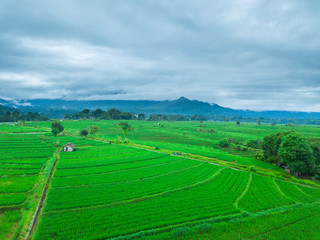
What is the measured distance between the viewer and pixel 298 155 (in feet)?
122

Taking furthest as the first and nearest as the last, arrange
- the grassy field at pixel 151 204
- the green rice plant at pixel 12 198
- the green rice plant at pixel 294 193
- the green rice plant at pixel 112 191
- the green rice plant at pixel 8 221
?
the green rice plant at pixel 294 193
the green rice plant at pixel 112 191
the green rice plant at pixel 12 198
the grassy field at pixel 151 204
the green rice plant at pixel 8 221

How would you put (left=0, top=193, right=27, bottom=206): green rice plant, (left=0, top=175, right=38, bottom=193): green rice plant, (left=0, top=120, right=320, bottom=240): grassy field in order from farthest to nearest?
(left=0, top=175, right=38, bottom=193): green rice plant
(left=0, top=193, right=27, bottom=206): green rice plant
(left=0, top=120, right=320, bottom=240): grassy field

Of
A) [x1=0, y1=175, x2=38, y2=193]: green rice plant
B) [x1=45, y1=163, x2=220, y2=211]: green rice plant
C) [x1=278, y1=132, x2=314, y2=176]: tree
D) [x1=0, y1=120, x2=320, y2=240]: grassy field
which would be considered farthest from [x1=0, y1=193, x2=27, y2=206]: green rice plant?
[x1=278, y1=132, x2=314, y2=176]: tree

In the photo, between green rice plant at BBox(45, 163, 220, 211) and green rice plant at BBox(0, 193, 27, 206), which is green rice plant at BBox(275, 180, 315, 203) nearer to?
green rice plant at BBox(45, 163, 220, 211)

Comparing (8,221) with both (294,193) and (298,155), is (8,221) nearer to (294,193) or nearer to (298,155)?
(294,193)

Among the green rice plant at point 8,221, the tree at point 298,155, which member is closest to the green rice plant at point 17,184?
the green rice plant at point 8,221

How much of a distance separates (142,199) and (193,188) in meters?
8.62

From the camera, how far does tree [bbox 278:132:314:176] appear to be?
3606 centimetres

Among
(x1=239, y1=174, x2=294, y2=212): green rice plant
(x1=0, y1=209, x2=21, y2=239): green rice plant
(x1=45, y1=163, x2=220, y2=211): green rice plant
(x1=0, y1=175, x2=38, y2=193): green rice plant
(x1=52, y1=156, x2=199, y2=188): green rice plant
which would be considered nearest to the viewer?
(x1=0, y1=209, x2=21, y2=239): green rice plant

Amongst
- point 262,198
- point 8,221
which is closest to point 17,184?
point 8,221

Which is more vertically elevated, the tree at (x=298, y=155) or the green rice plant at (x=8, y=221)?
the tree at (x=298, y=155)

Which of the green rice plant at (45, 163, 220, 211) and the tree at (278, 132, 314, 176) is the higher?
the tree at (278, 132, 314, 176)

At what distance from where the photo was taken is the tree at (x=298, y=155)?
118 feet

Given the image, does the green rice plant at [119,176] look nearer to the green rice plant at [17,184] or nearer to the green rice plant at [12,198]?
the green rice plant at [17,184]
